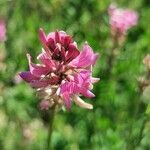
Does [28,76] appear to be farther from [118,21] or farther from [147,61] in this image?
[118,21]

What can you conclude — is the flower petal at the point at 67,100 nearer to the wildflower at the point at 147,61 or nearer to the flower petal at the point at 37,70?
the flower petal at the point at 37,70

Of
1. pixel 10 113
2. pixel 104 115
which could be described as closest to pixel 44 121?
pixel 10 113

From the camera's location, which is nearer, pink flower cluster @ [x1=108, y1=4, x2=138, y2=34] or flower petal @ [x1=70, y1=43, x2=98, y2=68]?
flower petal @ [x1=70, y1=43, x2=98, y2=68]

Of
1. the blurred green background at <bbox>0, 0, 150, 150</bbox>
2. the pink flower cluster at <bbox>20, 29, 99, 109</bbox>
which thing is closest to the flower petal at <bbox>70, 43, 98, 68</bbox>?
the pink flower cluster at <bbox>20, 29, 99, 109</bbox>

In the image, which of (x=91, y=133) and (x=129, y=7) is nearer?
(x=91, y=133)

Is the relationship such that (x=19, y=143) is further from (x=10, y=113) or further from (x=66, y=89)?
(x=66, y=89)

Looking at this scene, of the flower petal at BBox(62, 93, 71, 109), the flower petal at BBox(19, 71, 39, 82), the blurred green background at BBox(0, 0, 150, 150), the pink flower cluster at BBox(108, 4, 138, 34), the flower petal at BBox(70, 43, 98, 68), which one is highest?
Result: the flower petal at BBox(70, 43, 98, 68)

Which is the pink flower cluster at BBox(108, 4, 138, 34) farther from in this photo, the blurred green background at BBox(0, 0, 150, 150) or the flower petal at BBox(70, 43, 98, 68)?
the flower petal at BBox(70, 43, 98, 68)

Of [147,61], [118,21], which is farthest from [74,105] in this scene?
[147,61]
